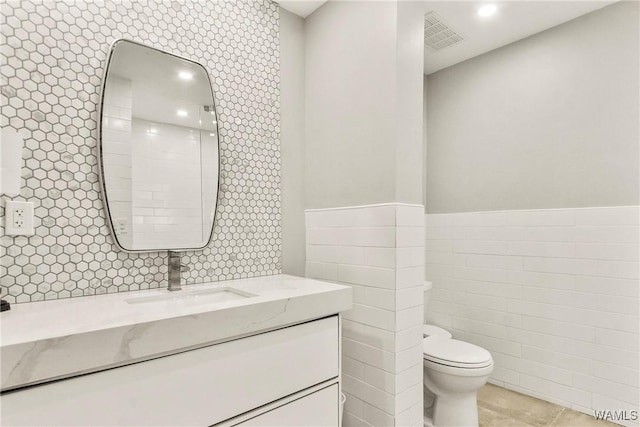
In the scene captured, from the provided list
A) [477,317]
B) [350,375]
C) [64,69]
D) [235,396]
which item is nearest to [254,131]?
[64,69]

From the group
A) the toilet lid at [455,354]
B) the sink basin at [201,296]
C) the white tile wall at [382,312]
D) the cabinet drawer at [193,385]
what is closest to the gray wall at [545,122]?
the toilet lid at [455,354]

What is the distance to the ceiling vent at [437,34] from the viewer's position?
222 centimetres

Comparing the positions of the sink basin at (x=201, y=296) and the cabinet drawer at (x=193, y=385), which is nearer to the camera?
the cabinet drawer at (x=193, y=385)

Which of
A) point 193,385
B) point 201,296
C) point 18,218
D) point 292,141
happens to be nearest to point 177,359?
point 193,385

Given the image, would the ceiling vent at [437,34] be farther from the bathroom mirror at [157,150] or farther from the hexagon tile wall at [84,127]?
the bathroom mirror at [157,150]

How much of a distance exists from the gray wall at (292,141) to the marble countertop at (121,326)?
61cm

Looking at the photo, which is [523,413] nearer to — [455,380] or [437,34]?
[455,380]

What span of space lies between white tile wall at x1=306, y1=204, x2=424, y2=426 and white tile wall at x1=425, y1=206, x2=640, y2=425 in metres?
1.22

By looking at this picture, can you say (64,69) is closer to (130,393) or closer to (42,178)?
(42,178)

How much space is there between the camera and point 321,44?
75.4 inches

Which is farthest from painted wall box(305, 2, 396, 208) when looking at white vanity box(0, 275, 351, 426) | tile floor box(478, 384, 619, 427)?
tile floor box(478, 384, 619, 427)

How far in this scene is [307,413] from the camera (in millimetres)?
1238

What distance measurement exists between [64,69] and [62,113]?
169 millimetres

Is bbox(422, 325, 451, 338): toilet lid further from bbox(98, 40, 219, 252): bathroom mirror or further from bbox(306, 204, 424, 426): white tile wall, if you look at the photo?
bbox(98, 40, 219, 252): bathroom mirror
